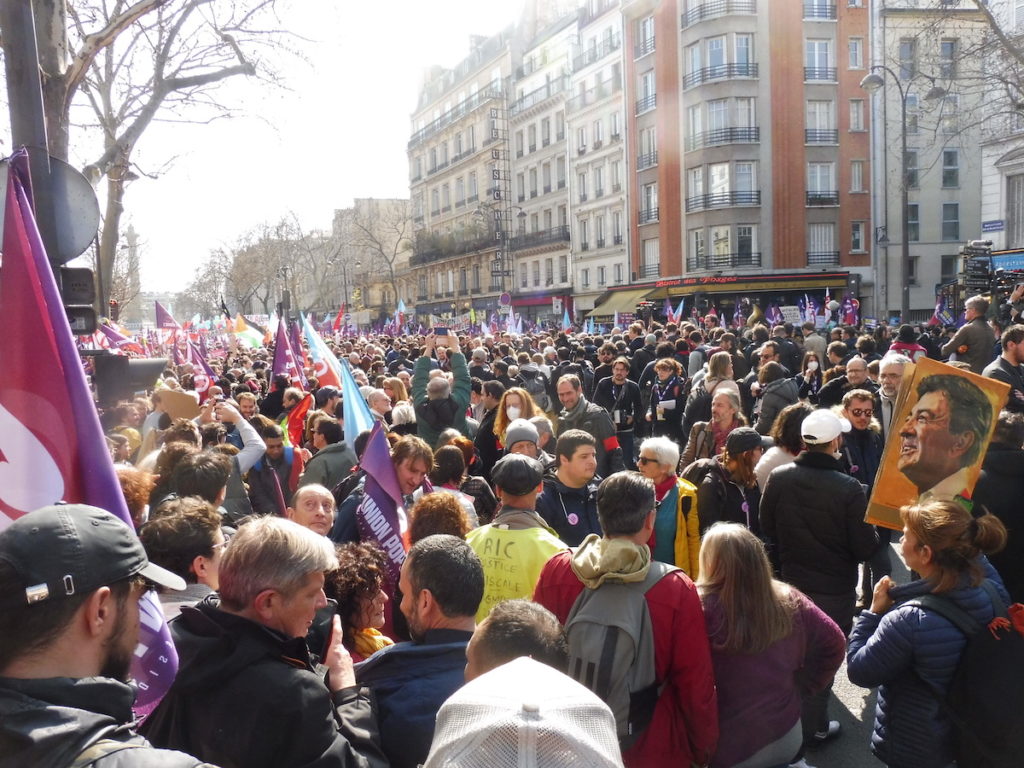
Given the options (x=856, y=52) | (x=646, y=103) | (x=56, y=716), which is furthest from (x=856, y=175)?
(x=56, y=716)

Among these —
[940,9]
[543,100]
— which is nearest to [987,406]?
[940,9]

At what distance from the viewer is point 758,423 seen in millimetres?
7941

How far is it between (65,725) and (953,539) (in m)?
2.84

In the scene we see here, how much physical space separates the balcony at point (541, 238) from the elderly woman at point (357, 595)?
157 ft

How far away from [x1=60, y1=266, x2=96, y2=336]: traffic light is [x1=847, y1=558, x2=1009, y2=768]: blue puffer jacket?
13.7 feet

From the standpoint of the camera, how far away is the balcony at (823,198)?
38219mm

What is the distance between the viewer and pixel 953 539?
303 cm

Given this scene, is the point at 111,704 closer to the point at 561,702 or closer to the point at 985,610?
the point at 561,702

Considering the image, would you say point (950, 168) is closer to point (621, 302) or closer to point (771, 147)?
point (771, 147)

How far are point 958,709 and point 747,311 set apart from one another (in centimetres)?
3217

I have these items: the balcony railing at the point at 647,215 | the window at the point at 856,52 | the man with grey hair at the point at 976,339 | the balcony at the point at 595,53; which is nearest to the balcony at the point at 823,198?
the window at the point at 856,52

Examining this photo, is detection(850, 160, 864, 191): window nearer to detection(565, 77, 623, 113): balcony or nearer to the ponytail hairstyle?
detection(565, 77, 623, 113): balcony

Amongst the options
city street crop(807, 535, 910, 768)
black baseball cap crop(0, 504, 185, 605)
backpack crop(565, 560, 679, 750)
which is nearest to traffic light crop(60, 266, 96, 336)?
black baseball cap crop(0, 504, 185, 605)

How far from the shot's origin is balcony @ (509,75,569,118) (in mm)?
50125
